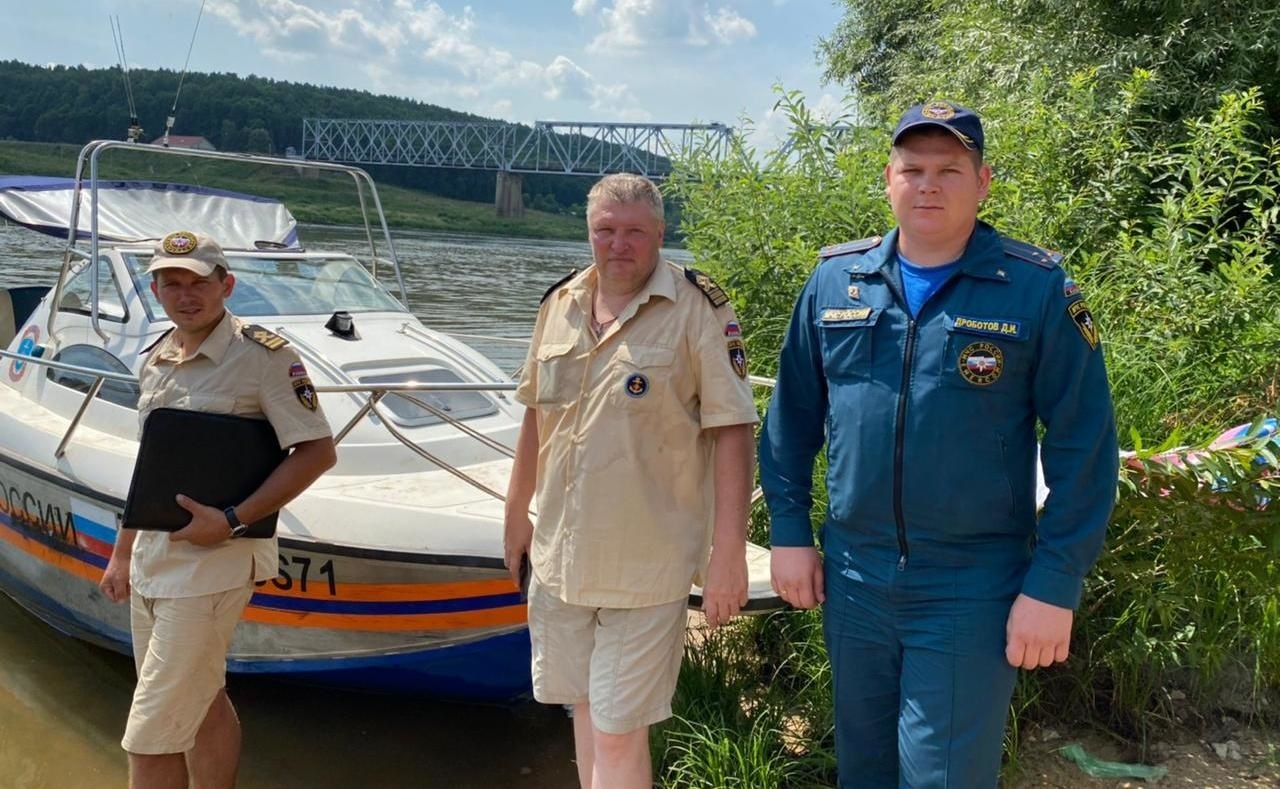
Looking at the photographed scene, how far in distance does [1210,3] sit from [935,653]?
19.2ft

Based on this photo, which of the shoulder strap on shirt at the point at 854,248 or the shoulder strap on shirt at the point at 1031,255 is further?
the shoulder strap on shirt at the point at 854,248

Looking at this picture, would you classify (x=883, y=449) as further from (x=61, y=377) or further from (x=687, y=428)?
(x=61, y=377)

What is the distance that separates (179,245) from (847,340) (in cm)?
190

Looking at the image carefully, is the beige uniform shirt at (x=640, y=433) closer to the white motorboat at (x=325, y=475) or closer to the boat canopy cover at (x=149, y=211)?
the white motorboat at (x=325, y=475)

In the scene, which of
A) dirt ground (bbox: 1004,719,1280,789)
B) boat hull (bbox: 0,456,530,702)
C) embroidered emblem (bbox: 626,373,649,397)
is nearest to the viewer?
embroidered emblem (bbox: 626,373,649,397)

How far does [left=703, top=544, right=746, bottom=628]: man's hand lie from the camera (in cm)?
243

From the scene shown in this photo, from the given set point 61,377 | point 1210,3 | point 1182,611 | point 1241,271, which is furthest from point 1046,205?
point 61,377

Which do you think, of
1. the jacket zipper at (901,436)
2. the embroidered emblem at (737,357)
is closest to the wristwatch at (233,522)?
the embroidered emblem at (737,357)

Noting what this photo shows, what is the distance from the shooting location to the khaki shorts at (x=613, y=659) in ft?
8.15

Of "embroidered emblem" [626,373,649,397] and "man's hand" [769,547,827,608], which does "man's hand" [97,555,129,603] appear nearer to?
"embroidered emblem" [626,373,649,397]

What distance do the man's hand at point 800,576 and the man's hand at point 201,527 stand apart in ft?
5.17

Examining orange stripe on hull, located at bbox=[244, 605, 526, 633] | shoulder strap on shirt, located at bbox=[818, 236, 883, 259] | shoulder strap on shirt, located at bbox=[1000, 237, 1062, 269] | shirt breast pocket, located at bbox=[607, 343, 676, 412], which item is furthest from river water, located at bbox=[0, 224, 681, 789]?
shoulder strap on shirt, located at bbox=[1000, 237, 1062, 269]

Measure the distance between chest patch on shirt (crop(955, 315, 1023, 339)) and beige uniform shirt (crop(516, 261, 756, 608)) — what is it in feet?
1.89

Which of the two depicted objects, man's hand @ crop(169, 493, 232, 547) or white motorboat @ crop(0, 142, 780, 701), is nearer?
man's hand @ crop(169, 493, 232, 547)
